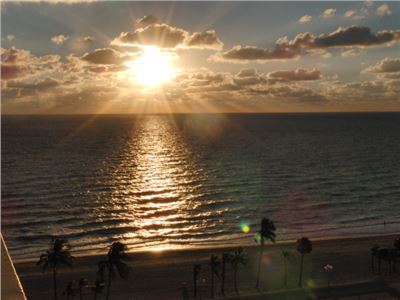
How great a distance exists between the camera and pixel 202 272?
54.3 metres

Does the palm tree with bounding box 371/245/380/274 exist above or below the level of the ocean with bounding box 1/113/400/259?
below

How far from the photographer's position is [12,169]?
13300cm

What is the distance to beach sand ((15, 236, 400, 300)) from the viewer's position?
49.4m

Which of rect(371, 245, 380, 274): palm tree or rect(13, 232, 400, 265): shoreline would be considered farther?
rect(13, 232, 400, 265): shoreline

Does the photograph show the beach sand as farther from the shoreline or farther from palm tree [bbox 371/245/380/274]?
palm tree [bbox 371/245/380/274]

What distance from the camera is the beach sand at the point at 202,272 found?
49.4 metres

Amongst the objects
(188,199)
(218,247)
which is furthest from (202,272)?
(188,199)

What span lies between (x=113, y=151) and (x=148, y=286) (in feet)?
456

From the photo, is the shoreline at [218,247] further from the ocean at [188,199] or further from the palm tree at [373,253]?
the palm tree at [373,253]

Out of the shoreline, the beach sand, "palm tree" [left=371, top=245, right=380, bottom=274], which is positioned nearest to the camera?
the beach sand

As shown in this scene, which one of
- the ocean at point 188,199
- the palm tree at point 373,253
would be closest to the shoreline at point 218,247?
the ocean at point 188,199

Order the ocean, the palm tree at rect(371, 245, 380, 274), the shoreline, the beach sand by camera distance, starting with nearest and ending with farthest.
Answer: the beach sand, the palm tree at rect(371, 245, 380, 274), the shoreline, the ocean

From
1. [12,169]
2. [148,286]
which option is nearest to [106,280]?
[148,286]

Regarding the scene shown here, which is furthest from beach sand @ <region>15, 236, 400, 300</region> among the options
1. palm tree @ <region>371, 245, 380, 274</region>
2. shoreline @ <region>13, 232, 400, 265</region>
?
palm tree @ <region>371, 245, 380, 274</region>
